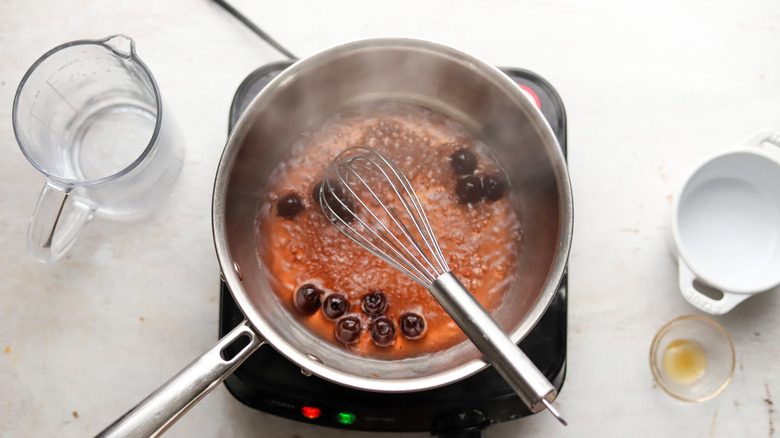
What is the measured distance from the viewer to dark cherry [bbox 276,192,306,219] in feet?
2.14

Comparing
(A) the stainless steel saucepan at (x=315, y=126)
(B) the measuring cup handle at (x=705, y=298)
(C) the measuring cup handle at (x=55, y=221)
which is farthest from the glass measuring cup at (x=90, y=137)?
(B) the measuring cup handle at (x=705, y=298)

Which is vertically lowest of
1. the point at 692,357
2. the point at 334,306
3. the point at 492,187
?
the point at 692,357

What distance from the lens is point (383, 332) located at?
61cm

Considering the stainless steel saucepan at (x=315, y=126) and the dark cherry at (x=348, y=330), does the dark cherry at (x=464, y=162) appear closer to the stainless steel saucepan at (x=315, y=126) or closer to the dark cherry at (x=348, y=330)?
the stainless steel saucepan at (x=315, y=126)

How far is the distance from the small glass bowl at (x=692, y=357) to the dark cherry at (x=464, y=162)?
34 cm

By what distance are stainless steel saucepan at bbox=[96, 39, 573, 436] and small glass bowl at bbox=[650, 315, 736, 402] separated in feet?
0.81

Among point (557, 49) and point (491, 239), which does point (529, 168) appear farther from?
point (557, 49)

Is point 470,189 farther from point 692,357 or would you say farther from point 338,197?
point 692,357

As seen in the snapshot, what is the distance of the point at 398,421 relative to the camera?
24.3 inches

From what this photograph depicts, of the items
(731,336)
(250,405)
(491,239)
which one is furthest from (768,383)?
(250,405)

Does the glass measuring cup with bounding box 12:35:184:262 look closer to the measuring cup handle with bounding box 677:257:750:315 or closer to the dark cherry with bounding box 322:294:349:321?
the dark cherry with bounding box 322:294:349:321

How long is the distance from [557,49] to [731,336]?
1.50 feet

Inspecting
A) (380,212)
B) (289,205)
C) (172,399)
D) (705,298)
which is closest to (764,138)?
(705,298)

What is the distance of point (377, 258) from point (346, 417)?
0.61 feet
